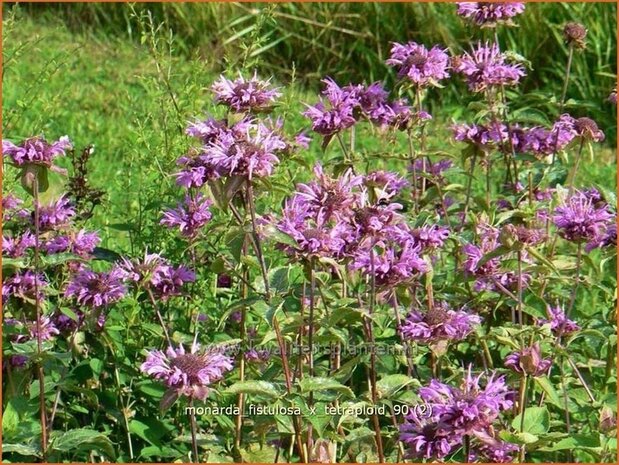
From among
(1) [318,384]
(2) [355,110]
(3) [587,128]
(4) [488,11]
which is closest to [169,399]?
(1) [318,384]

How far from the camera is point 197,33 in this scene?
17.9 ft

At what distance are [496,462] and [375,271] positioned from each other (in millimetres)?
376

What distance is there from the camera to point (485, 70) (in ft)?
7.66

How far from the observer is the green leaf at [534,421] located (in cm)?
184

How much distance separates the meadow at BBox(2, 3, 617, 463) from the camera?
1.72m

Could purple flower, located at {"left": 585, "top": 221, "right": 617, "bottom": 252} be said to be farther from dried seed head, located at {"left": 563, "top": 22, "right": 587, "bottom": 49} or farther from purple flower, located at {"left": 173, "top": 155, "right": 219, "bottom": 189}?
purple flower, located at {"left": 173, "top": 155, "right": 219, "bottom": 189}

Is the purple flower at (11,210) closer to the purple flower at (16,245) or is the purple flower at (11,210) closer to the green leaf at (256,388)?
the purple flower at (16,245)

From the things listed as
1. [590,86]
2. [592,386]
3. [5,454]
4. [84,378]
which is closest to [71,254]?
[84,378]

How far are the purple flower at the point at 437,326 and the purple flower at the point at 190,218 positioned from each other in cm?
44

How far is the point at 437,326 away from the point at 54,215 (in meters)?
0.77

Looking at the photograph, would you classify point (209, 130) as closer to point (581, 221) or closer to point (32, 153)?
point (32, 153)

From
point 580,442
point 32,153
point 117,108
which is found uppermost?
point 32,153

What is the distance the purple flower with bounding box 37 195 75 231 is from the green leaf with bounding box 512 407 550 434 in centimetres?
93

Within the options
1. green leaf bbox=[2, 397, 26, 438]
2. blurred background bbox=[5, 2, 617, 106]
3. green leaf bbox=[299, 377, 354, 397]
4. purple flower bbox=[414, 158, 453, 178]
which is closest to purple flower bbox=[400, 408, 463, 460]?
green leaf bbox=[299, 377, 354, 397]
